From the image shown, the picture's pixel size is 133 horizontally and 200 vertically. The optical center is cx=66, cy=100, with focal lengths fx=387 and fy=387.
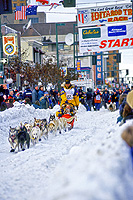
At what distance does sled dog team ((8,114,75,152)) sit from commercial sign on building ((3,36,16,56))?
2045 cm

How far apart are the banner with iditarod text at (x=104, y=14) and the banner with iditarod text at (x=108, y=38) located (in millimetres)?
428

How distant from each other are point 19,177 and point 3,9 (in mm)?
8936

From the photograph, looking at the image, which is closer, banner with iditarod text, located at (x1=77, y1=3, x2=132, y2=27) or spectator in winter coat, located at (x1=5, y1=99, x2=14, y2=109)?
spectator in winter coat, located at (x1=5, y1=99, x2=14, y2=109)

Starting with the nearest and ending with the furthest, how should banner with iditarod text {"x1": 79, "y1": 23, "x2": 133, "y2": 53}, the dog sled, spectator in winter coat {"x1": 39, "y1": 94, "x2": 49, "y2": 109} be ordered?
the dog sled
spectator in winter coat {"x1": 39, "y1": 94, "x2": 49, "y2": 109}
banner with iditarod text {"x1": 79, "y1": 23, "x2": 133, "y2": 53}

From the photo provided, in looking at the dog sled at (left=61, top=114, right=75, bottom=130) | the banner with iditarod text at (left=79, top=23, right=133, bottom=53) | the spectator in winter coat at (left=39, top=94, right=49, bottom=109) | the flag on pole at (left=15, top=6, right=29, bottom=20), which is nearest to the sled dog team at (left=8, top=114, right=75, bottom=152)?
the dog sled at (left=61, top=114, right=75, bottom=130)

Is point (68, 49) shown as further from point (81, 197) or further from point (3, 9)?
point (81, 197)

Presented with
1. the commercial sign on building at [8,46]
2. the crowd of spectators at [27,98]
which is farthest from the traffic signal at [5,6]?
the commercial sign on building at [8,46]

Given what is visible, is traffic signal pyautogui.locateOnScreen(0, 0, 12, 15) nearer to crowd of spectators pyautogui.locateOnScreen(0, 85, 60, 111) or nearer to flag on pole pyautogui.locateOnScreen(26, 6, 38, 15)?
crowd of spectators pyautogui.locateOnScreen(0, 85, 60, 111)

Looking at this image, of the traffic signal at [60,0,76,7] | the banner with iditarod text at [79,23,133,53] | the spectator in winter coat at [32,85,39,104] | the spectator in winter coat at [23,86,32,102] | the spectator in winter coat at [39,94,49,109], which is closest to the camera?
the traffic signal at [60,0,76,7]

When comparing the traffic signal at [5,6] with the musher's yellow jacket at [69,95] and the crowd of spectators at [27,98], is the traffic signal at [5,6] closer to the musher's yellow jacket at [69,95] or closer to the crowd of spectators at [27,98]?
the musher's yellow jacket at [69,95]

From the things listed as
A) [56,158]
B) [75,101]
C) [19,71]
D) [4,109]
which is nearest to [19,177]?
[56,158]

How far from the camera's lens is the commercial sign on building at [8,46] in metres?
31.3

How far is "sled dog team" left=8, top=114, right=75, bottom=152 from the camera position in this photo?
8357 millimetres

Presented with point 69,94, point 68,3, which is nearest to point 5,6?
point 68,3
